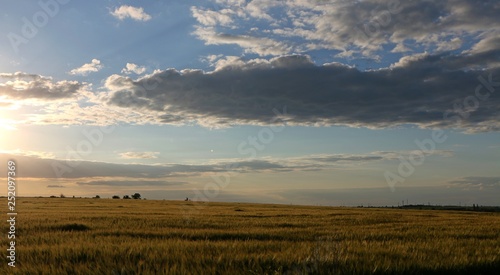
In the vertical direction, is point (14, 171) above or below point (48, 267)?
above

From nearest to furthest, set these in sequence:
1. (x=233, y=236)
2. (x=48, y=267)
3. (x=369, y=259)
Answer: (x=48, y=267)
(x=369, y=259)
(x=233, y=236)

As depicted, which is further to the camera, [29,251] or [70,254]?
[29,251]

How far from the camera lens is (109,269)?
6992mm

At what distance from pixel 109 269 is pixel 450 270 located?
6.41 metres

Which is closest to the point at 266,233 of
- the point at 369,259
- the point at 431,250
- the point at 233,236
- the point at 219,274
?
the point at 233,236

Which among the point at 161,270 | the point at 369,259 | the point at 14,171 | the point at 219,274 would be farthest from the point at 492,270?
the point at 14,171

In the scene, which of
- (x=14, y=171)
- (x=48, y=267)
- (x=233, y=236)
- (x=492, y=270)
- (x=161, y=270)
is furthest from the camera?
(x=233, y=236)

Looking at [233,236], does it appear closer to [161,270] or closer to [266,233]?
[266,233]

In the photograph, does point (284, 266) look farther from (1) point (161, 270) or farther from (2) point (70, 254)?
(2) point (70, 254)

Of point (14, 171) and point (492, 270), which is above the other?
point (14, 171)

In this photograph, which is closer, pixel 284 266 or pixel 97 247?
pixel 284 266

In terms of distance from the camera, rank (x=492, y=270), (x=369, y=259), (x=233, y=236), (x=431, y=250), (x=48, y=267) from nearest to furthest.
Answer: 1. (x=48, y=267)
2. (x=369, y=259)
3. (x=492, y=270)
4. (x=431, y=250)
5. (x=233, y=236)

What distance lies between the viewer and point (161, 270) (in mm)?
6895

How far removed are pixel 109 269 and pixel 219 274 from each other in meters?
1.78
